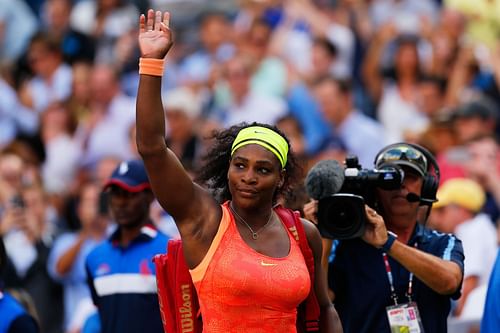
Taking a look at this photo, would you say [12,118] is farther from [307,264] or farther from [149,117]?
[149,117]

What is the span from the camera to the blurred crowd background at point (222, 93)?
10.4 m

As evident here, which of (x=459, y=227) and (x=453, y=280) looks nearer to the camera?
(x=453, y=280)

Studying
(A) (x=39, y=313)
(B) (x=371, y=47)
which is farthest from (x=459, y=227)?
(B) (x=371, y=47)

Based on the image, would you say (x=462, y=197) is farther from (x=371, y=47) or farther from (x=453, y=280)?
(x=371, y=47)

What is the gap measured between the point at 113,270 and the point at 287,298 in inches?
90.1

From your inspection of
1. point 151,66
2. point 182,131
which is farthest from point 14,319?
point 182,131

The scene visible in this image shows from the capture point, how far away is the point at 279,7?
14.8m

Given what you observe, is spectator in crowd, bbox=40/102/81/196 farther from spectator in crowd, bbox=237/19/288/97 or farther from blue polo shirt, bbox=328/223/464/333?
blue polo shirt, bbox=328/223/464/333

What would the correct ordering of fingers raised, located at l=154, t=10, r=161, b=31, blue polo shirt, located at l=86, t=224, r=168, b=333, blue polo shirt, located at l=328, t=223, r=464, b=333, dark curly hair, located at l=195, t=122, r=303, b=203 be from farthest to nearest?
blue polo shirt, located at l=86, t=224, r=168, b=333, blue polo shirt, located at l=328, t=223, r=464, b=333, dark curly hair, located at l=195, t=122, r=303, b=203, fingers raised, located at l=154, t=10, r=161, b=31

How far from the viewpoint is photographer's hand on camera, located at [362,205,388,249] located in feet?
18.5

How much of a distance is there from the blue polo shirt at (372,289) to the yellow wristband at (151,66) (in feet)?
5.71

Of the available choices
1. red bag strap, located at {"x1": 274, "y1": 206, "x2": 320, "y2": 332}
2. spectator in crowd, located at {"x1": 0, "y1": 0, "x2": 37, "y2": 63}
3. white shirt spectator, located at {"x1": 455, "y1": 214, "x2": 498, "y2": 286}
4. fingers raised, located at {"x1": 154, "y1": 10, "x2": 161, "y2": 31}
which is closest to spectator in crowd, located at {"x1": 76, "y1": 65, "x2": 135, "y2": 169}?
spectator in crowd, located at {"x1": 0, "y1": 0, "x2": 37, "y2": 63}

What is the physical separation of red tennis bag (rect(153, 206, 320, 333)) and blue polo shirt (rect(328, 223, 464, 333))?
673 millimetres

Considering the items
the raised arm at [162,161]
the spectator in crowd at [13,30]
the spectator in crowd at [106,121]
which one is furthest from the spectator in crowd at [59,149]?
the raised arm at [162,161]
